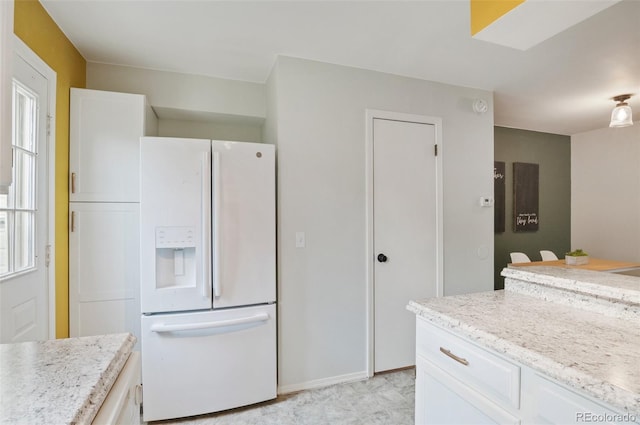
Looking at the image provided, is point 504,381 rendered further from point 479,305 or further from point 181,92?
point 181,92

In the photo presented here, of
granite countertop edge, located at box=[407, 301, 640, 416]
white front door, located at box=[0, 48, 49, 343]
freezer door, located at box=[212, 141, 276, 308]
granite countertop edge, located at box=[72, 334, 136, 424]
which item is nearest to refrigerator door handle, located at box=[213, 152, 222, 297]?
freezer door, located at box=[212, 141, 276, 308]

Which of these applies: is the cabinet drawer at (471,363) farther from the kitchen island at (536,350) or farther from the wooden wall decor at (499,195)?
the wooden wall decor at (499,195)

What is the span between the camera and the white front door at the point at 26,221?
1446 millimetres

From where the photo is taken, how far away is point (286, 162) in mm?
2264

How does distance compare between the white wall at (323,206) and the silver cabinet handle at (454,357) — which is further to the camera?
the white wall at (323,206)

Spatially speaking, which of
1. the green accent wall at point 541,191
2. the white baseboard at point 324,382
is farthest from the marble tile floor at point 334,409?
the green accent wall at point 541,191

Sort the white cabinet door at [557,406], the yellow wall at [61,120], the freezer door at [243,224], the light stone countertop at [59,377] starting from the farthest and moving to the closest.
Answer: the freezer door at [243,224]
the yellow wall at [61,120]
the white cabinet door at [557,406]
the light stone countertop at [59,377]

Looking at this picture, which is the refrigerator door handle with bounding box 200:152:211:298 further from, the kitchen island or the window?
the kitchen island

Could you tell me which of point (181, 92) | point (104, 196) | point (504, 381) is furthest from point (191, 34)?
point (504, 381)

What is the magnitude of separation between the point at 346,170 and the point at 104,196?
69.2 inches

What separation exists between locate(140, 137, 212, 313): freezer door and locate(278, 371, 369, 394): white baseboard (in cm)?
87

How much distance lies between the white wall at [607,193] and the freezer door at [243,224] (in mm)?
4915

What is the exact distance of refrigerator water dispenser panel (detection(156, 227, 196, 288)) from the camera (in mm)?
1912

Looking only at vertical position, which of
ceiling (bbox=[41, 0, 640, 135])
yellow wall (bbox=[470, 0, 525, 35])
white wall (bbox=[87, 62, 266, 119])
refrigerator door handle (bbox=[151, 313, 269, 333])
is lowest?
refrigerator door handle (bbox=[151, 313, 269, 333])
